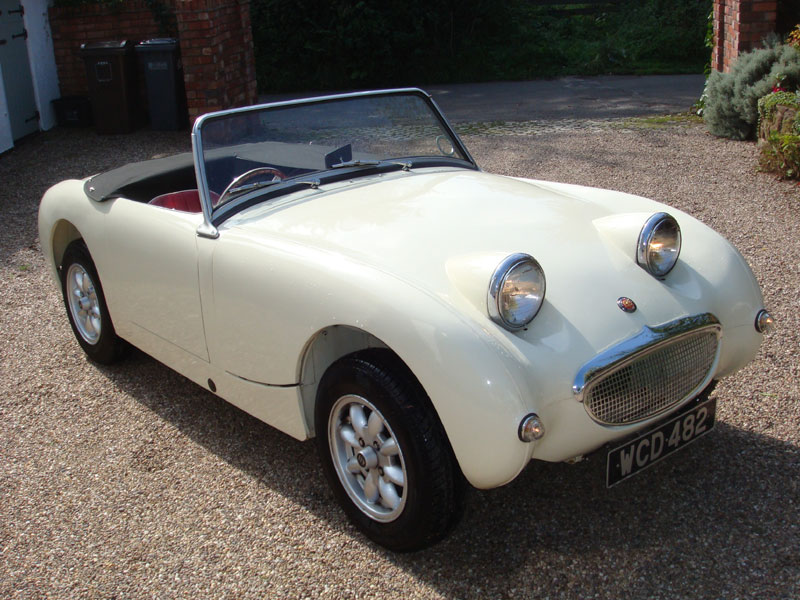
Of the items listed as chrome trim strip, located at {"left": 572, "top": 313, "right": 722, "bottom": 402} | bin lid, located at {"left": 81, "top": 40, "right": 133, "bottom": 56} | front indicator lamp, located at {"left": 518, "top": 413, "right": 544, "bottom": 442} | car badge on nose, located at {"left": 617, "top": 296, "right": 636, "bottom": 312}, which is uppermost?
bin lid, located at {"left": 81, "top": 40, "right": 133, "bottom": 56}

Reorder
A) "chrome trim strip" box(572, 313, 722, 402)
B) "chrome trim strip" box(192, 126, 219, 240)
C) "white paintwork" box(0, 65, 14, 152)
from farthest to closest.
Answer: "white paintwork" box(0, 65, 14, 152), "chrome trim strip" box(192, 126, 219, 240), "chrome trim strip" box(572, 313, 722, 402)

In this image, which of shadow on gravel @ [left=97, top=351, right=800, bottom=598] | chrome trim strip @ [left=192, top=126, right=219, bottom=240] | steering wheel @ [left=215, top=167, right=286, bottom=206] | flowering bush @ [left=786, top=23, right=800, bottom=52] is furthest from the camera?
flowering bush @ [left=786, top=23, right=800, bottom=52]

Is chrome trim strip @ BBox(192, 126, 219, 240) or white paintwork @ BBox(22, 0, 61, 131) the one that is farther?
white paintwork @ BBox(22, 0, 61, 131)

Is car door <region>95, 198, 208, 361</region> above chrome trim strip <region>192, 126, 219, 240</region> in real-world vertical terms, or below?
below

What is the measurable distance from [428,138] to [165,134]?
292 inches

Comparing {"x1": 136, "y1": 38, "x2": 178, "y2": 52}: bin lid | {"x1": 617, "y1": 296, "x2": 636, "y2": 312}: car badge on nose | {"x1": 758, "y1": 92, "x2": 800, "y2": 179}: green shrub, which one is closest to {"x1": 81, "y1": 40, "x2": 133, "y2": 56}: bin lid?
{"x1": 136, "y1": 38, "x2": 178, "y2": 52}: bin lid

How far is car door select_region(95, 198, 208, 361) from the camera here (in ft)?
11.3

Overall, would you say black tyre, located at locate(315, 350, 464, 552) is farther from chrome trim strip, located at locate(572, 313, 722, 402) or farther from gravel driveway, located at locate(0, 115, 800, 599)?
chrome trim strip, located at locate(572, 313, 722, 402)

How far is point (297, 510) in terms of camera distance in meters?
3.17

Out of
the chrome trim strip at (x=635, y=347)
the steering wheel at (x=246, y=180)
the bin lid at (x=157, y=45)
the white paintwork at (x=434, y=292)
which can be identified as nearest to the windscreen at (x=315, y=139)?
the steering wheel at (x=246, y=180)

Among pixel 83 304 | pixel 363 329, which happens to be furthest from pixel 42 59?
pixel 363 329

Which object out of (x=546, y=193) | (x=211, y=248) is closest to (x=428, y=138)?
(x=546, y=193)

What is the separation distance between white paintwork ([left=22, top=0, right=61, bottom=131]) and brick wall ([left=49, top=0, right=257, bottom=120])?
→ 105 mm

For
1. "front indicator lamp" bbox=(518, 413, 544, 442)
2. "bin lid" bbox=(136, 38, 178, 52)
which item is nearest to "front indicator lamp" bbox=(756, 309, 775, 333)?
"front indicator lamp" bbox=(518, 413, 544, 442)
